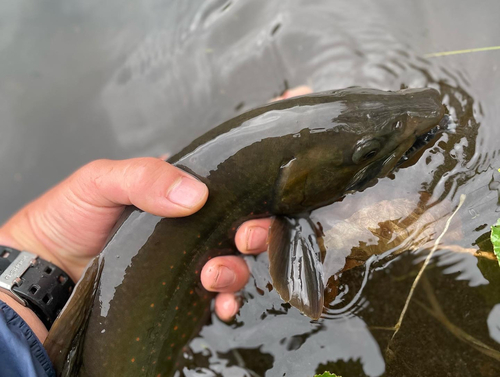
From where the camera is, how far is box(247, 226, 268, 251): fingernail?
279 cm

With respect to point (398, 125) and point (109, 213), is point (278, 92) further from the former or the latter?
point (109, 213)

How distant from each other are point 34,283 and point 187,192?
4.38ft

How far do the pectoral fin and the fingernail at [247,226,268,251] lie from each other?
114 millimetres

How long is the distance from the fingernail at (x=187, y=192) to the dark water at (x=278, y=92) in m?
0.83

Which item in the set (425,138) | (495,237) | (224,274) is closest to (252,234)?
(224,274)

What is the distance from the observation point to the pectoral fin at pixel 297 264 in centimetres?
252

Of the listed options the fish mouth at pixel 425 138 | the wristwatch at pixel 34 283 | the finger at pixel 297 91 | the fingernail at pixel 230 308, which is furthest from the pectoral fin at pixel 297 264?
the wristwatch at pixel 34 283

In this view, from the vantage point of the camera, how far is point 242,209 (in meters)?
2.72

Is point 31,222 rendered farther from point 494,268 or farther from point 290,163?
point 494,268

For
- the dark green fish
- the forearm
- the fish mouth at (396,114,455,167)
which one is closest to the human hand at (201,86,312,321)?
the dark green fish

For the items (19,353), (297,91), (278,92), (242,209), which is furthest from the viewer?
(278,92)

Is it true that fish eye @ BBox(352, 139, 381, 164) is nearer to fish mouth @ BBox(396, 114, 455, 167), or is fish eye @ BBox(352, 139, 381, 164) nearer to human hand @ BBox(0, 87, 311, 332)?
fish mouth @ BBox(396, 114, 455, 167)

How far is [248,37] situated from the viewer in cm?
399

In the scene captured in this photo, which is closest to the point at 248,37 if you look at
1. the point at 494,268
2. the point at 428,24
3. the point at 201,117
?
the point at 201,117
